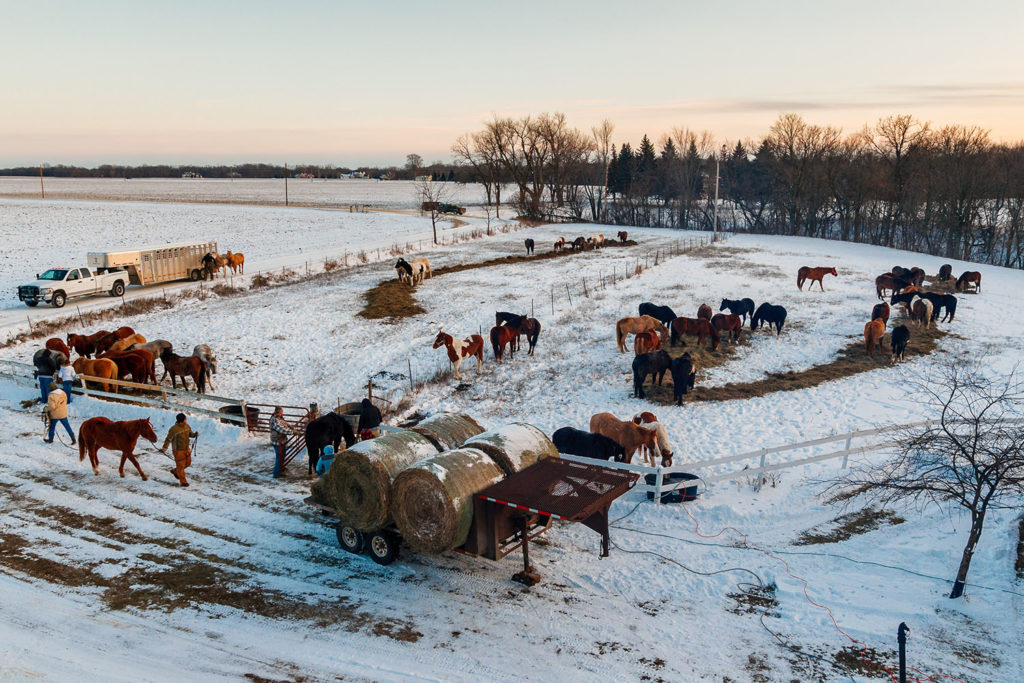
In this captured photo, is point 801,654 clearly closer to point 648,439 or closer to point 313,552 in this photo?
point 648,439

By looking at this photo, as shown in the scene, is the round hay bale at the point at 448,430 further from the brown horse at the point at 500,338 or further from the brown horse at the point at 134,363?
the brown horse at the point at 134,363

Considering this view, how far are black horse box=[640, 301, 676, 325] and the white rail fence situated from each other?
528 inches

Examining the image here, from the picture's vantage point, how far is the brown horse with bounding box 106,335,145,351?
19469 mm

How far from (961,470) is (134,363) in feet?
61.9

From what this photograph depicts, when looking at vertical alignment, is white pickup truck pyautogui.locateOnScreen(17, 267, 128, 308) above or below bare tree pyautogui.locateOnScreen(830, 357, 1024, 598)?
above

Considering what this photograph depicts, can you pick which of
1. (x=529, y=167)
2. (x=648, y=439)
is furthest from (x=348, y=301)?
(x=529, y=167)

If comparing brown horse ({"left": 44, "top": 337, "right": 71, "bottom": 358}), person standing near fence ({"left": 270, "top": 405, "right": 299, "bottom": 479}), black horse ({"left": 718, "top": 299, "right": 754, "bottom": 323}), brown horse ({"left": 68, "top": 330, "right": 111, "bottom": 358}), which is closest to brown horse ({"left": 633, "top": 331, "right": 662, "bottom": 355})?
black horse ({"left": 718, "top": 299, "right": 754, "bottom": 323})

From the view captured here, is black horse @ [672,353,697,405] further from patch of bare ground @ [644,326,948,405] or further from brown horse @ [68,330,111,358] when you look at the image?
brown horse @ [68,330,111,358]

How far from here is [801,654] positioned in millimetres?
7477

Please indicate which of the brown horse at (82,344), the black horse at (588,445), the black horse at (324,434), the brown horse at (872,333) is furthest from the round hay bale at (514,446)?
the brown horse at (82,344)

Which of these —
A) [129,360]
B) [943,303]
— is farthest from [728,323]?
[129,360]

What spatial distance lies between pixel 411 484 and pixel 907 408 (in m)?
13.5

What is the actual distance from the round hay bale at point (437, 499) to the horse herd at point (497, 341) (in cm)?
1067

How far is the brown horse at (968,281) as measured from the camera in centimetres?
2988
